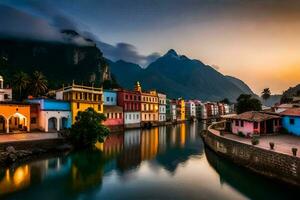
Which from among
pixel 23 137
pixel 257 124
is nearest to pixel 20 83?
pixel 23 137

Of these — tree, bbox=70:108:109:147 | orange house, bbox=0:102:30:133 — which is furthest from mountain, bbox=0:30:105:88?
tree, bbox=70:108:109:147

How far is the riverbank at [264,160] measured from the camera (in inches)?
837

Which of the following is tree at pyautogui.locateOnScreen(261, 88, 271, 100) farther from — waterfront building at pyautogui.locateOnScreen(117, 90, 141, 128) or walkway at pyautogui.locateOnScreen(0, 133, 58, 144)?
walkway at pyautogui.locateOnScreen(0, 133, 58, 144)

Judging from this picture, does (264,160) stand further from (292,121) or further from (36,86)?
(36,86)

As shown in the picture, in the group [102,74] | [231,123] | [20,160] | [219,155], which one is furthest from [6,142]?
[102,74]

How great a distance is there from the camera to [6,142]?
31859 mm

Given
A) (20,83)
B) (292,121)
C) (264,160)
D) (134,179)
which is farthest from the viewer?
(20,83)

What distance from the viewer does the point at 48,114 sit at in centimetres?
4588

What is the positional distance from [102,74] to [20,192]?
150592 mm

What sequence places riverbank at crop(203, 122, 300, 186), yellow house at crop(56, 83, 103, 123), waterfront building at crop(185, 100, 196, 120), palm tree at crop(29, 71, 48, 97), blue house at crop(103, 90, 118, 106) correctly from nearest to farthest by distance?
1. riverbank at crop(203, 122, 300, 186)
2. yellow house at crop(56, 83, 103, 123)
3. palm tree at crop(29, 71, 48, 97)
4. blue house at crop(103, 90, 118, 106)
5. waterfront building at crop(185, 100, 196, 120)

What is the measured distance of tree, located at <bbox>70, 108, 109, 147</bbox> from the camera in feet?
127

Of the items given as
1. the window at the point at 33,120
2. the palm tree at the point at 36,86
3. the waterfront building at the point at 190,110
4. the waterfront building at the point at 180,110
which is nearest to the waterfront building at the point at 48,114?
the window at the point at 33,120

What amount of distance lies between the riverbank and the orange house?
29.4m

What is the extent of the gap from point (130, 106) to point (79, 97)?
23.7 m
